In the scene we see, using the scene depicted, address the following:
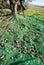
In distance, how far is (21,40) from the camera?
332 inches

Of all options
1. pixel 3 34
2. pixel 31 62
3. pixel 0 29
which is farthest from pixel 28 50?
pixel 0 29

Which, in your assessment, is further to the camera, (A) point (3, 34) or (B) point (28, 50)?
(A) point (3, 34)

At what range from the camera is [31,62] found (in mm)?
6906

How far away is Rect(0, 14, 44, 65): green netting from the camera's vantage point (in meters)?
7.25

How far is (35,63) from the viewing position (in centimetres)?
692

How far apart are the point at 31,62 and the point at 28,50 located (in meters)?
0.95

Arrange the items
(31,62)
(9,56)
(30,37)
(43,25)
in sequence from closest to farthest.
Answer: (31,62) < (9,56) < (30,37) < (43,25)

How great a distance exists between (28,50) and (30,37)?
0.97 meters

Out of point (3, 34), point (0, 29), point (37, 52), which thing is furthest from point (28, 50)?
point (0, 29)

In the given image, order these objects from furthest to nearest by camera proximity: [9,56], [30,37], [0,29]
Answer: [0,29]
[30,37]
[9,56]

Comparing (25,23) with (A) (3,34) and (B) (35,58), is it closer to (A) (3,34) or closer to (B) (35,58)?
(A) (3,34)

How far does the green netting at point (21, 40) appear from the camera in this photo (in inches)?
286

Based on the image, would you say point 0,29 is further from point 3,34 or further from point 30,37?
point 30,37

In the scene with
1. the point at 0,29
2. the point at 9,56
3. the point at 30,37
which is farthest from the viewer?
the point at 0,29
